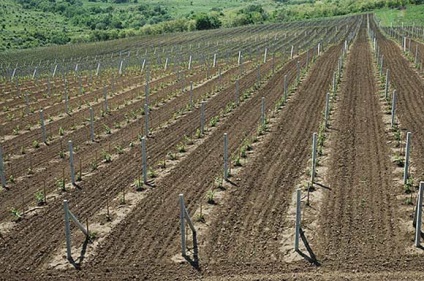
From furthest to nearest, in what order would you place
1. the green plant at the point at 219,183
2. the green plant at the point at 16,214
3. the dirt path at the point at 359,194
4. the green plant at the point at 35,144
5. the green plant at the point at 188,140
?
the green plant at the point at 35,144
the green plant at the point at 188,140
the green plant at the point at 219,183
the green plant at the point at 16,214
the dirt path at the point at 359,194

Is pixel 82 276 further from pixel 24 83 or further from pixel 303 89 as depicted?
pixel 24 83

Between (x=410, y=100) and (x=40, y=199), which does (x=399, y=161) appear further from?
(x=40, y=199)

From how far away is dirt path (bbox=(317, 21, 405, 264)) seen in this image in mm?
10172

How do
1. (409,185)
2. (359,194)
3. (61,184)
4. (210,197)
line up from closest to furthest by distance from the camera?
1. (359,194)
2. (210,197)
3. (409,185)
4. (61,184)

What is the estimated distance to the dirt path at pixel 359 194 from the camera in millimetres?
10172

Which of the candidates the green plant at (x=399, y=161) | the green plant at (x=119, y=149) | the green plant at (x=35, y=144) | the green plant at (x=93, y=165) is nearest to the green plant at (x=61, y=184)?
the green plant at (x=93, y=165)

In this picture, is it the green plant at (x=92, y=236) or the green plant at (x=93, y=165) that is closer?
the green plant at (x=92, y=236)

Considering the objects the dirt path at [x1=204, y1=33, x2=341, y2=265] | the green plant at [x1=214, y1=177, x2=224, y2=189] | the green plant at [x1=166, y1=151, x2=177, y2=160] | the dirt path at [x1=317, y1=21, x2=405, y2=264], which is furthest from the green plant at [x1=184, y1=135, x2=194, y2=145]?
the dirt path at [x1=317, y1=21, x2=405, y2=264]

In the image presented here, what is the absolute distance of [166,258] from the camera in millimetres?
10125

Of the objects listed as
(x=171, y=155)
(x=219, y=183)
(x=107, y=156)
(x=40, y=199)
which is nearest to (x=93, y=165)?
(x=107, y=156)

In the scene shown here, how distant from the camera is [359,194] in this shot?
1270 cm

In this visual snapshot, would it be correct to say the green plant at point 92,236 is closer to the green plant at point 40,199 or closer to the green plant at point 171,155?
the green plant at point 40,199

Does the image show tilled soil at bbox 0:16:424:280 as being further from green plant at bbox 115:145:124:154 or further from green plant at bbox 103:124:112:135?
green plant at bbox 103:124:112:135

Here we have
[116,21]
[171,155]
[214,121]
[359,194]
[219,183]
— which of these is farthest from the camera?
[116,21]
